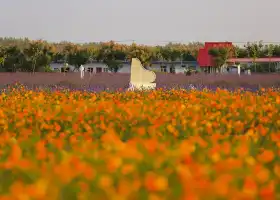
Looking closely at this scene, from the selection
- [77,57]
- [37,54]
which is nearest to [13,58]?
[37,54]

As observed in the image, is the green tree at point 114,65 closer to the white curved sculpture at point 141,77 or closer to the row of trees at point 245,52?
the row of trees at point 245,52

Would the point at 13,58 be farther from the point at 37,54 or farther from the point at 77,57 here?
the point at 77,57

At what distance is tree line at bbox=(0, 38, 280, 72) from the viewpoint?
5225 centimetres

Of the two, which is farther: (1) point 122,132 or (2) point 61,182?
(1) point 122,132

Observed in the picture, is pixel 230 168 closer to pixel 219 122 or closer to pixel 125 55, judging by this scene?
pixel 219 122

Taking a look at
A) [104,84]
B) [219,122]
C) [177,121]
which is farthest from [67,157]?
[104,84]

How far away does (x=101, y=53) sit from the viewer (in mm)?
69938

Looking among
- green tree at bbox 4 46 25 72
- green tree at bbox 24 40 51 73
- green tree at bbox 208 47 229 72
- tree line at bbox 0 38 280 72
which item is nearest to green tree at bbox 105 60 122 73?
tree line at bbox 0 38 280 72

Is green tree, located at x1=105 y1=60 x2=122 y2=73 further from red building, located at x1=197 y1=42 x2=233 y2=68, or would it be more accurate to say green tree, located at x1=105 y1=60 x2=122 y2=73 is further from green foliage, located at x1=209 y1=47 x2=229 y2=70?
green foliage, located at x1=209 y1=47 x2=229 y2=70

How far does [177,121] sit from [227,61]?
204 ft

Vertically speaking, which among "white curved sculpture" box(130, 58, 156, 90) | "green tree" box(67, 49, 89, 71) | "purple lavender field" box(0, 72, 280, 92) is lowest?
"purple lavender field" box(0, 72, 280, 92)

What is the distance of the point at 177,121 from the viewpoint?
5.15 metres

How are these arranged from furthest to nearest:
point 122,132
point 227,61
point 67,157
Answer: point 227,61 → point 122,132 → point 67,157

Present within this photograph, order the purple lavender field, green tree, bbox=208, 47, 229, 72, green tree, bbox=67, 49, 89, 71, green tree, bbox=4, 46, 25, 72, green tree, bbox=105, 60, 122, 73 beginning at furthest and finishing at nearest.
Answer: green tree, bbox=67, 49, 89, 71
green tree, bbox=105, 60, 122, 73
green tree, bbox=208, 47, 229, 72
green tree, bbox=4, 46, 25, 72
the purple lavender field
